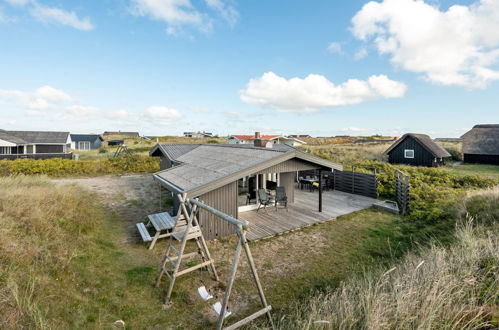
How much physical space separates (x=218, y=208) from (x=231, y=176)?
139cm

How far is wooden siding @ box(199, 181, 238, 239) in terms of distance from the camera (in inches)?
311

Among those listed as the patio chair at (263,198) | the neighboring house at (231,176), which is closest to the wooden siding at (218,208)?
the neighboring house at (231,176)

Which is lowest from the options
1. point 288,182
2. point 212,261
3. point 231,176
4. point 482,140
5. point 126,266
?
point 126,266

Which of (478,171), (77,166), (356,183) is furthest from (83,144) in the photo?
(478,171)

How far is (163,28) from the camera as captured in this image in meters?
16.8

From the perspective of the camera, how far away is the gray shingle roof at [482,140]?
2520 centimetres

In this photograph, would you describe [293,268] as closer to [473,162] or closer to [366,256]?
[366,256]

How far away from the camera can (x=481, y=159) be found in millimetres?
25797

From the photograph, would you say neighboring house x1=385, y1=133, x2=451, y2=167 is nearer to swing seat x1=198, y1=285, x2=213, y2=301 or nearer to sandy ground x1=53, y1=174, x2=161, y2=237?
sandy ground x1=53, y1=174, x2=161, y2=237

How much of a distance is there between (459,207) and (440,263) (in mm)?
6499

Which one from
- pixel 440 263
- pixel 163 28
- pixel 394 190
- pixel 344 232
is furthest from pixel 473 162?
pixel 163 28

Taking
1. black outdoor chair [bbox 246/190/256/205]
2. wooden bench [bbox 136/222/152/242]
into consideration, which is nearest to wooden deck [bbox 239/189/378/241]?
black outdoor chair [bbox 246/190/256/205]

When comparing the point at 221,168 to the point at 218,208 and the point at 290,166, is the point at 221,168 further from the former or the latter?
the point at 290,166

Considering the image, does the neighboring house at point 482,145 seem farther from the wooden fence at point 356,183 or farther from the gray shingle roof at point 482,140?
the wooden fence at point 356,183
